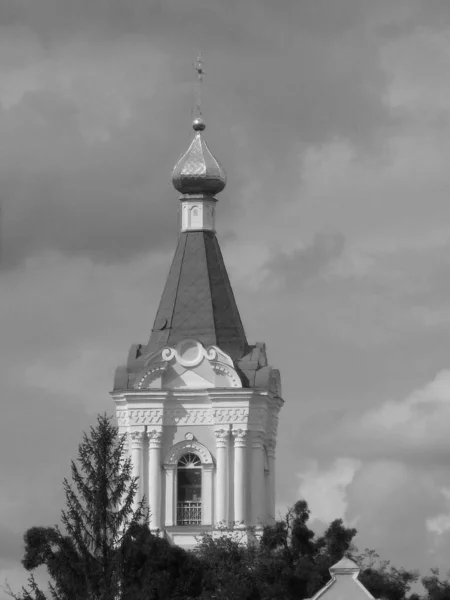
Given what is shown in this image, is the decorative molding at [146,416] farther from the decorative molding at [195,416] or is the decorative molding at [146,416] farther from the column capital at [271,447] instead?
the column capital at [271,447]

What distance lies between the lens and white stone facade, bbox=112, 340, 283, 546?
3526 inches

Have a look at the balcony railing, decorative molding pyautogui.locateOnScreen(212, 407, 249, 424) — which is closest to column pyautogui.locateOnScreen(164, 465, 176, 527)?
the balcony railing

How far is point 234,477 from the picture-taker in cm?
8956

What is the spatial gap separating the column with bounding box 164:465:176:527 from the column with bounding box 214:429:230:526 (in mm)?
1227

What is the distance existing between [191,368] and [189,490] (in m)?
3.33

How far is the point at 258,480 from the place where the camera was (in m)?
90.2

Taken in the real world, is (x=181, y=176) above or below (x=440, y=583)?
above

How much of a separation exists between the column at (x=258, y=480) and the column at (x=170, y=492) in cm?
225

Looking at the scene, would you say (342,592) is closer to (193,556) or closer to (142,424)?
(193,556)

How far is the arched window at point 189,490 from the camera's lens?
89.6m

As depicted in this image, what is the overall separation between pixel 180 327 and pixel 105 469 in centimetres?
1290

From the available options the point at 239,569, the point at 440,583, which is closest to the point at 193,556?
the point at 239,569

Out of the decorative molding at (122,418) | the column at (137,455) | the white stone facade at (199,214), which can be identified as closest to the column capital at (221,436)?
the column at (137,455)

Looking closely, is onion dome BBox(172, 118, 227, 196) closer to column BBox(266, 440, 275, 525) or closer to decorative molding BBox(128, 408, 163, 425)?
decorative molding BBox(128, 408, 163, 425)
